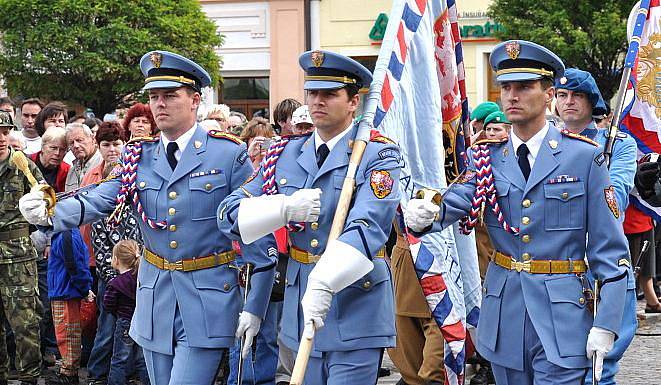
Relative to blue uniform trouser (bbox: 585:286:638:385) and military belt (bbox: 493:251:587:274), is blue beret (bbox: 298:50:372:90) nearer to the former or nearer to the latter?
military belt (bbox: 493:251:587:274)

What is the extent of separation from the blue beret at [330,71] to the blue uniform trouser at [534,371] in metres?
1.32

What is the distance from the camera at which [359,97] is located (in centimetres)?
583

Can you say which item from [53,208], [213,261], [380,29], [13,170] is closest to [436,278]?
[213,261]

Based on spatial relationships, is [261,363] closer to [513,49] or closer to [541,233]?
[541,233]

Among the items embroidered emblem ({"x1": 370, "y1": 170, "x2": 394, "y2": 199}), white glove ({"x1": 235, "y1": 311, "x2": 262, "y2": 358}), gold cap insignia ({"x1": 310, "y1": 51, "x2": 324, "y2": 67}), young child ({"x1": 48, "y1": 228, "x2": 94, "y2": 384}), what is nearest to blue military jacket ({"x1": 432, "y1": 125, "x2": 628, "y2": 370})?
embroidered emblem ({"x1": 370, "y1": 170, "x2": 394, "y2": 199})

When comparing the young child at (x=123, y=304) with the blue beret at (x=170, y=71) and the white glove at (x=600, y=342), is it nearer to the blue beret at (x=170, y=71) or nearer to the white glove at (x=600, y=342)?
the blue beret at (x=170, y=71)

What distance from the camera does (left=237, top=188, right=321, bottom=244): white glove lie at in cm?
527

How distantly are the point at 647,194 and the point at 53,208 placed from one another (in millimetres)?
4248

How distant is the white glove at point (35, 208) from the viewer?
570 centimetres

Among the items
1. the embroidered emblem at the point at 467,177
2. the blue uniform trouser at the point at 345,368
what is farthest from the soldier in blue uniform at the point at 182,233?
the embroidered emblem at the point at 467,177

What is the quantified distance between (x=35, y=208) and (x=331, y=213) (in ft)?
4.40

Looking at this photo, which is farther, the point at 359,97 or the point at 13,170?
the point at 13,170

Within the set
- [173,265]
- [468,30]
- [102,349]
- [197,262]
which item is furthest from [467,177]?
[468,30]

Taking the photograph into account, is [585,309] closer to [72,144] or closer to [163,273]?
[163,273]
